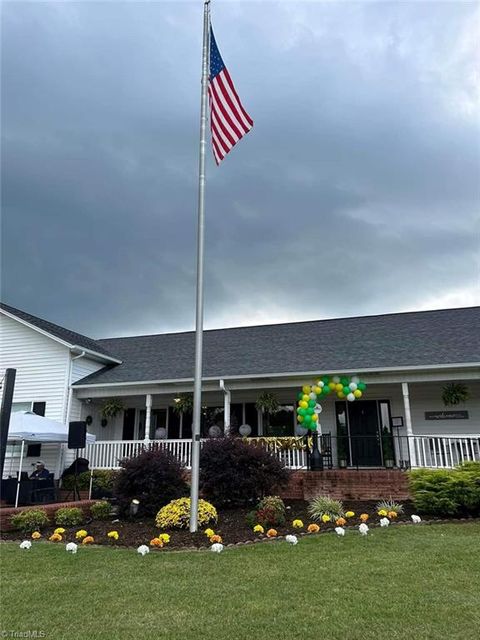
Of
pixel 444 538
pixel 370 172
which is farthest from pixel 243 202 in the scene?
pixel 444 538

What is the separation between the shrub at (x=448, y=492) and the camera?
28.6 feet

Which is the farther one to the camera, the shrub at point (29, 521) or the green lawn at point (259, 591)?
the shrub at point (29, 521)

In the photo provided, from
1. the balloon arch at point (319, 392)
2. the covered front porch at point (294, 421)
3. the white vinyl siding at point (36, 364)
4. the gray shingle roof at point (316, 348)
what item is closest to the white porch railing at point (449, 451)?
the covered front porch at point (294, 421)

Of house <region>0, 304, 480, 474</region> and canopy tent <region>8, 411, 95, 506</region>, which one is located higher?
house <region>0, 304, 480, 474</region>

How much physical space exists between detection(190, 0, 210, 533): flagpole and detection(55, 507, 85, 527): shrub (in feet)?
9.96

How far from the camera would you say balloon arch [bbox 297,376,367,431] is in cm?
1313

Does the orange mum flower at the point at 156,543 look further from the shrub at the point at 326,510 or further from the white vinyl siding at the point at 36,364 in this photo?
the white vinyl siding at the point at 36,364

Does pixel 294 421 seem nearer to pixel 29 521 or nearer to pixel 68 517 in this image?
pixel 68 517

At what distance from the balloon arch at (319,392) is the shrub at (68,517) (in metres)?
6.24

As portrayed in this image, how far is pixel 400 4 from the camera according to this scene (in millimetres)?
11141

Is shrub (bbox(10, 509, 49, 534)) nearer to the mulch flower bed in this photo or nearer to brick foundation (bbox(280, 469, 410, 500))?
the mulch flower bed

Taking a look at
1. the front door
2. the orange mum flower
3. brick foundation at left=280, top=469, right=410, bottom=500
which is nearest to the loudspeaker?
brick foundation at left=280, top=469, right=410, bottom=500

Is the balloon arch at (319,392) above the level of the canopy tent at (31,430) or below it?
above

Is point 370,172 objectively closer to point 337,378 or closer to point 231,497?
point 337,378
